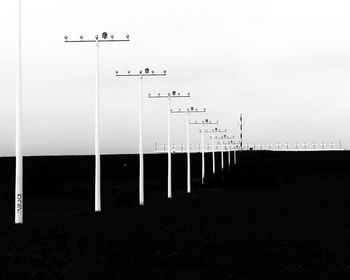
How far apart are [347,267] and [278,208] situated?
23488mm

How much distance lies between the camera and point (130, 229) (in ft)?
81.3

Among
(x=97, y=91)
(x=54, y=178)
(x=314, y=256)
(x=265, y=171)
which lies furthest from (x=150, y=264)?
(x=265, y=171)

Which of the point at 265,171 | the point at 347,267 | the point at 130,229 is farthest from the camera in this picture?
the point at 265,171

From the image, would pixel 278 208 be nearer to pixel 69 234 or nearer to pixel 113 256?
pixel 69 234

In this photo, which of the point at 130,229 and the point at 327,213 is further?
the point at 327,213

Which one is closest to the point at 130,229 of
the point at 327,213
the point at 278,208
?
the point at 327,213

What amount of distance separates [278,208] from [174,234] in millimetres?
18796

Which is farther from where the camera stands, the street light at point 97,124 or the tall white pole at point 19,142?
the street light at point 97,124

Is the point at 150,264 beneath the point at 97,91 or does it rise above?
beneath

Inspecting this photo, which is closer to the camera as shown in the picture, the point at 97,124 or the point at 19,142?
the point at 19,142

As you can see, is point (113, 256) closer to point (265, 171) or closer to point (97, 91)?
point (97, 91)

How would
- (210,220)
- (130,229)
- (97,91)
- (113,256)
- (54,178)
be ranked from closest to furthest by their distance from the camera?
(113,256) → (130,229) → (210,220) → (97,91) → (54,178)

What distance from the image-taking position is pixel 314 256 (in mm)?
18750

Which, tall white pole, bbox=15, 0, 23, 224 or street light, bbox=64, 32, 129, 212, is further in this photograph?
street light, bbox=64, 32, 129, 212
